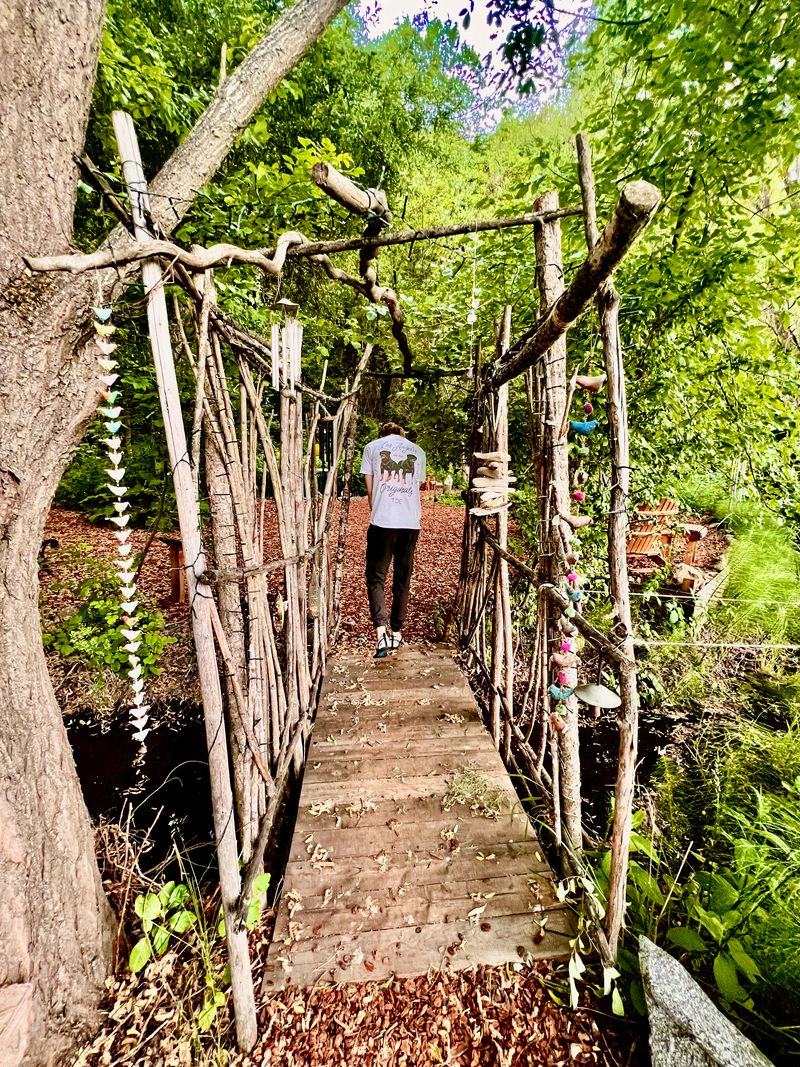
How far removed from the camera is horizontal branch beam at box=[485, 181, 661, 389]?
3.20 ft

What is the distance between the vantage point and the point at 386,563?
362 cm

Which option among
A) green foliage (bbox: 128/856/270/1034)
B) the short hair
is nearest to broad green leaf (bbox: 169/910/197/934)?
green foliage (bbox: 128/856/270/1034)

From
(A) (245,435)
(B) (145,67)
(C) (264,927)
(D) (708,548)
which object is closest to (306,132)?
(B) (145,67)

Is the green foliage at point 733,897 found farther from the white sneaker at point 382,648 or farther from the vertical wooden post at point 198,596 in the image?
the white sneaker at point 382,648

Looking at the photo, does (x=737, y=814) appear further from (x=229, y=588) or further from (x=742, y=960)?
(x=229, y=588)

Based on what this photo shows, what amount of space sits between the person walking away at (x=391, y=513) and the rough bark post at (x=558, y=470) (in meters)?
1.57

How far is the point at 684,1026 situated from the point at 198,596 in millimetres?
1873

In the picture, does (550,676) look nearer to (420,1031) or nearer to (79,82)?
(420,1031)

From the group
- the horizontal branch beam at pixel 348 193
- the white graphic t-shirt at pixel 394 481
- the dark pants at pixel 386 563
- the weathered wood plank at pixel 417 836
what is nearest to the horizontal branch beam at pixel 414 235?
the horizontal branch beam at pixel 348 193

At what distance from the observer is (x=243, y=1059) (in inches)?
54.1

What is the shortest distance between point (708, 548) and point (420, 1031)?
6.47 metres

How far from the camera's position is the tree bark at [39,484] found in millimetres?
1315

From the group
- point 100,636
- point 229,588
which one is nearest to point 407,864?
point 229,588

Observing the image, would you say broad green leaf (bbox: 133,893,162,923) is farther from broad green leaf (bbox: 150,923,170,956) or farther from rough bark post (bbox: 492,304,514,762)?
rough bark post (bbox: 492,304,514,762)
